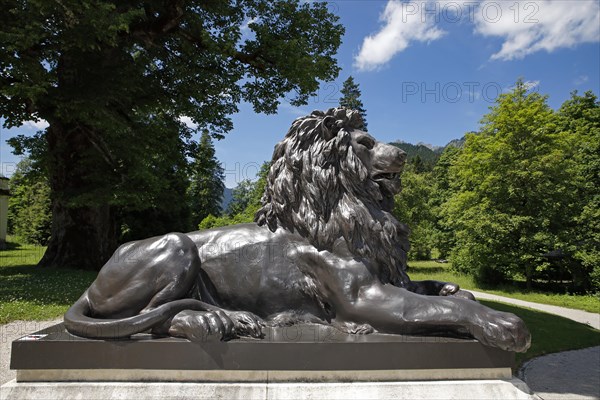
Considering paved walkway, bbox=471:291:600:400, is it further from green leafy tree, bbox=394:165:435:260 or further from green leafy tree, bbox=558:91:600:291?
green leafy tree, bbox=394:165:435:260

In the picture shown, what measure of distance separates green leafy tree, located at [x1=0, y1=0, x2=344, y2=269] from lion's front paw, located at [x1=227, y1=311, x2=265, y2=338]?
9049 mm

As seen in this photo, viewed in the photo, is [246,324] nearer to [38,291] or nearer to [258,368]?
[258,368]

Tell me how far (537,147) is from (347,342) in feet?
59.1

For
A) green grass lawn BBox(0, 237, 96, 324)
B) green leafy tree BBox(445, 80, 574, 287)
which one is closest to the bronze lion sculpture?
green grass lawn BBox(0, 237, 96, 324)

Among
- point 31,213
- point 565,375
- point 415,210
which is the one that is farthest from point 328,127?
point 31,213

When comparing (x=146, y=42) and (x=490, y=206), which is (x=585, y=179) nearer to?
(x=490, y=206)

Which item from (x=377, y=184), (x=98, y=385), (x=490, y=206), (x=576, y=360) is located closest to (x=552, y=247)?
(x=490, y=206)

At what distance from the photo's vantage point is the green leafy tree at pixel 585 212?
15.8 metres

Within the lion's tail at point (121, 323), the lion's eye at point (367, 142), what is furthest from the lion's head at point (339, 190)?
the lion's tail at point (121, 323)

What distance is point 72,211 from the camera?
12844 mm

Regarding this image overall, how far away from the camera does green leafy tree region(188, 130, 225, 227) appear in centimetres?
1529

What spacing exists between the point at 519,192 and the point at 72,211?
1746 centimetres

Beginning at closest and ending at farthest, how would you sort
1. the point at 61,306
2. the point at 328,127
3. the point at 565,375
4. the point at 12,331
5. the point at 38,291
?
1. the point at 328,127
2. the point at 565,375
3. the point at 12,331
4. the point at 61,306
5. the point at 38,291

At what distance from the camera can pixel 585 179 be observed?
18.1 m
